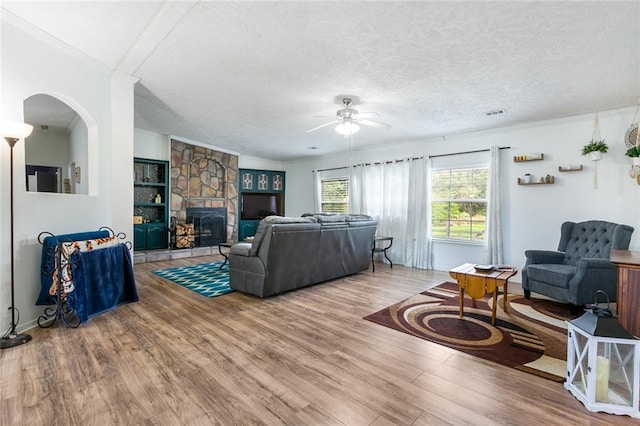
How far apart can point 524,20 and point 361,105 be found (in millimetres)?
2058

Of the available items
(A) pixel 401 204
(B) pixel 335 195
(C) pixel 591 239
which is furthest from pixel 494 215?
(B) pixel 335 195

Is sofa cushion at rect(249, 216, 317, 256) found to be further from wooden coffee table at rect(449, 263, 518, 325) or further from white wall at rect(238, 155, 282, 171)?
white wall at rect(238, 155, 282, 171)

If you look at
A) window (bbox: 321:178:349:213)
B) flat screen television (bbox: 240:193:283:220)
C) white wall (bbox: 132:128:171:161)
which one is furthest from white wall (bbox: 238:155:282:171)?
white wall (bbox: 132:128:171:161)

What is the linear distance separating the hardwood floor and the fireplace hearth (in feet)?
13.3

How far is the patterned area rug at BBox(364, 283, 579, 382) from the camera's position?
2.25m

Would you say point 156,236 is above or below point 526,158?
below

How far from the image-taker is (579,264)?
3.14 m

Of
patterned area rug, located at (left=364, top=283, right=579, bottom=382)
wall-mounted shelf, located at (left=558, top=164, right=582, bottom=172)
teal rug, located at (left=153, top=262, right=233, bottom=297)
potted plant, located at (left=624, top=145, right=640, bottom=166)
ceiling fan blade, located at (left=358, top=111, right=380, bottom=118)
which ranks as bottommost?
patterned area rug, located at (left=364, top=283, right=579, bottom=382)

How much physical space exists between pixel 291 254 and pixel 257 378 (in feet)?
6.27

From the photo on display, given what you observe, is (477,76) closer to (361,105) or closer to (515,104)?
(515,104)

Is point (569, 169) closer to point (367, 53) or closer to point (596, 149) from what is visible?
point (596, 149)

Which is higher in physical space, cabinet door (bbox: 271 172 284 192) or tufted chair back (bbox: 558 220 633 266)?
cabinet door (bbox: 271 172 284 192)

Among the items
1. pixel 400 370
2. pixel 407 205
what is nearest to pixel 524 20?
pixel 400 370

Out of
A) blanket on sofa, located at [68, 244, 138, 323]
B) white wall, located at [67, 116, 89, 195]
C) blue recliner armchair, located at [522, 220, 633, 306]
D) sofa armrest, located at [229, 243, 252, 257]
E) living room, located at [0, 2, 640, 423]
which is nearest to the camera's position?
living room, located at [0, 2, 640, 423]
